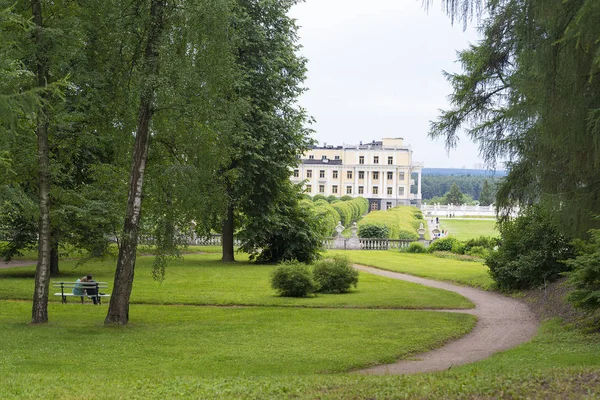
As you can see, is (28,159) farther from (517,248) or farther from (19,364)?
(517,248)

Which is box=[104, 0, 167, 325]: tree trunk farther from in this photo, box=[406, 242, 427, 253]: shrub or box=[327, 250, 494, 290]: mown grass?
box=[406, 242, 427, 253]: shrub

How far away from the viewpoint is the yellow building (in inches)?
4983

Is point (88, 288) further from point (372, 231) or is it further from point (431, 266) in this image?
point (372, 231)

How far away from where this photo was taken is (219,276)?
86.0ft

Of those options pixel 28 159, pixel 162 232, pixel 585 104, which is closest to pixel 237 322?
pixel 162 232

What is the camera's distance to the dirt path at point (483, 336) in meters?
11.0

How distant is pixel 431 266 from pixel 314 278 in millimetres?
11565

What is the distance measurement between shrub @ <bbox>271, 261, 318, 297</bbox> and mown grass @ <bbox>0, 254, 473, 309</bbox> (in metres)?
0.38

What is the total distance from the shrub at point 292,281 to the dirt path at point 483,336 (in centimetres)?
459

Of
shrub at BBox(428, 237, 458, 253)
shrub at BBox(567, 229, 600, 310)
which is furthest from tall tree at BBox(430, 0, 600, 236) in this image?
shrub at BBox(428, 237, 458, 253)

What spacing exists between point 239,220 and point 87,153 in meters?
9.51

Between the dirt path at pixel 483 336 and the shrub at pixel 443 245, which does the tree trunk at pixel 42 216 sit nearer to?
the dirt path at pixel 483 336

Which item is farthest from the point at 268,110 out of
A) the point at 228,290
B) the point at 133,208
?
the point at 133,208

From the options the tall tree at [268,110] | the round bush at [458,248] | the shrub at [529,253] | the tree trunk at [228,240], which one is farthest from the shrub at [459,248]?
the shrub at [529,253]
